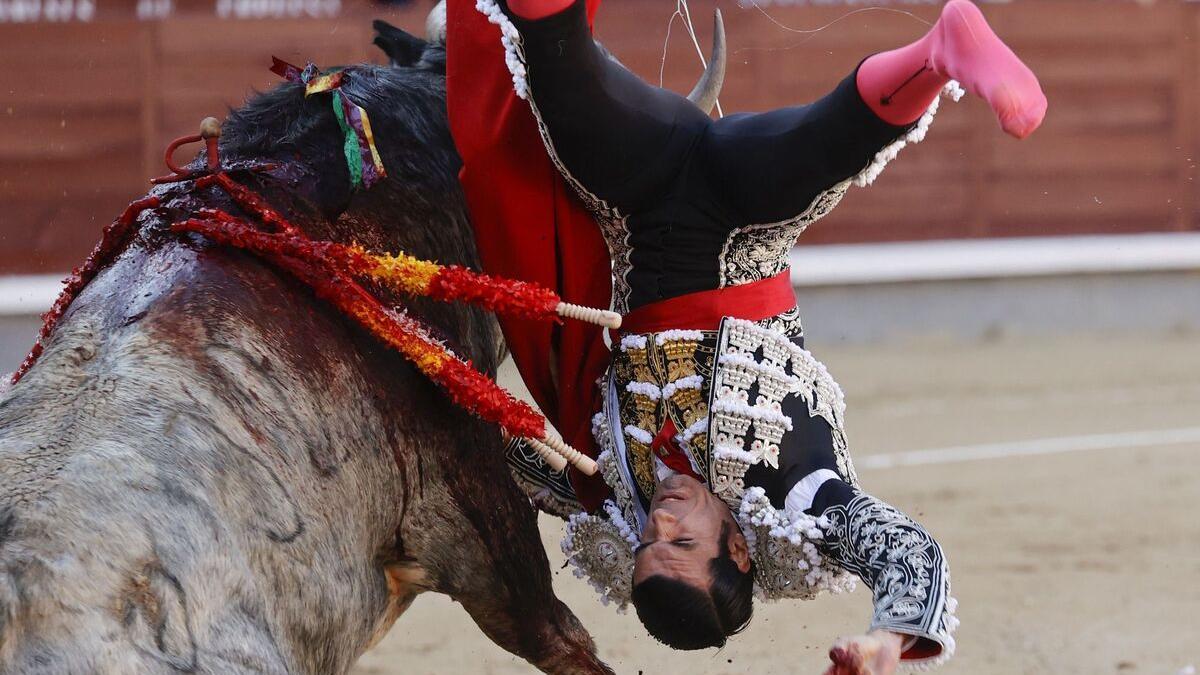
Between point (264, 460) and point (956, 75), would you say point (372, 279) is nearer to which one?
point (264, 460)

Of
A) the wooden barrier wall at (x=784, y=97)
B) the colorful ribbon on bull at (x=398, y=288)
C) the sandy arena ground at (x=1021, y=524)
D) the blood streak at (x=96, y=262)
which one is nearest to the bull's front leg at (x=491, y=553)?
the colorful ribbon on bull at (x=398, y=288)

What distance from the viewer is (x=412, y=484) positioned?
1883 millimetres

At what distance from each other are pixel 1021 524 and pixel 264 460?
3.35 meters

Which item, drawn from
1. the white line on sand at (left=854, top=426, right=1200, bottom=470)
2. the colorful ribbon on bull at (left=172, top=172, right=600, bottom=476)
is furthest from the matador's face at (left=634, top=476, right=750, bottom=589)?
the white line on sand at (left=854, top=426, right=1200, bottom=470)

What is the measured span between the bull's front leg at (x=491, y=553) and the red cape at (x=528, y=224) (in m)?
0.18

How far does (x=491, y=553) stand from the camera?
200cm

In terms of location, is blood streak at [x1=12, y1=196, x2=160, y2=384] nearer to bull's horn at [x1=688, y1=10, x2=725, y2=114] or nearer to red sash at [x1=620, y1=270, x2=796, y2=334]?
red sash at [x1=620, y1=270, x2=796, y2=334]

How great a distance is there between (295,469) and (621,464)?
22.9 inches

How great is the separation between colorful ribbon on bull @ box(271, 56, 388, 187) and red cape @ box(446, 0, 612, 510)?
0.13m

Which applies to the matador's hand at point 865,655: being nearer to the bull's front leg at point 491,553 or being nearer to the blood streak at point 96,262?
the bull's front leg at point 491,553

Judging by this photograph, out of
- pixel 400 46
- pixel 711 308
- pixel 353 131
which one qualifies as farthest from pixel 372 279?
pixel 400 46

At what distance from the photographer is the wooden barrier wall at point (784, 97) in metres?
7.09

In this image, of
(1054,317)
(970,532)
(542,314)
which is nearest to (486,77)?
(542,314)

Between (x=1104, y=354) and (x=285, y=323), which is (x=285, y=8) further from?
(x=285, y=323)
